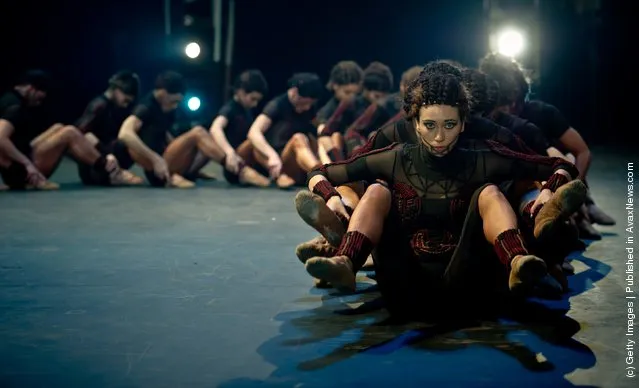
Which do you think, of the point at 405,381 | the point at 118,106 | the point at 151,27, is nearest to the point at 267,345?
the point at 405,381

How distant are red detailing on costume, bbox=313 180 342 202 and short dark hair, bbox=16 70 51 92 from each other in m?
5.13

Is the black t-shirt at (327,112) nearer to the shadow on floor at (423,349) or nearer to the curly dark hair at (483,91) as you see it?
the curly dark hair at (483,91)

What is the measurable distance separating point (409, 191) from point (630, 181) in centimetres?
563

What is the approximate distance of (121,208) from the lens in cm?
772

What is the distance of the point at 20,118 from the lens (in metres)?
8.77

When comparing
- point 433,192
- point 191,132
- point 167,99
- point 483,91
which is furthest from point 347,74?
point 433,192

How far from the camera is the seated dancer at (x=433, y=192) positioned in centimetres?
386

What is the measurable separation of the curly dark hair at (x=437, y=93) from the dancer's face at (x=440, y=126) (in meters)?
0.02

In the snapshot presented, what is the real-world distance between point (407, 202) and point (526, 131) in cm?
149

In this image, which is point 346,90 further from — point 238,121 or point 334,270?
point 334,270

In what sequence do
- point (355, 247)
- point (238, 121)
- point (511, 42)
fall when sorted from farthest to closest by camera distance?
point (511, 42) < point (238, 121) < point (355, 247)

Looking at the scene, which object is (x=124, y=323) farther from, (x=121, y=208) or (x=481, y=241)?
(x=121, y=208)

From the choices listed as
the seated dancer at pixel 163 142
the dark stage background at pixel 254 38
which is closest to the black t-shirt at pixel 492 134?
the seated dancer at pixel 163 142

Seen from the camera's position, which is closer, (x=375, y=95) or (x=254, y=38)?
(x=375, y=95)
